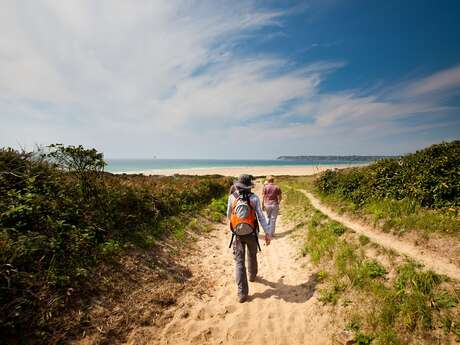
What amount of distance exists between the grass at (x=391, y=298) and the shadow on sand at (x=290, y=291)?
0.28 metres

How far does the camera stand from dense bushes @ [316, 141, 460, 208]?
691 cm

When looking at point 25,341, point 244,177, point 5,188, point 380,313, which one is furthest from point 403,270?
point 5,188

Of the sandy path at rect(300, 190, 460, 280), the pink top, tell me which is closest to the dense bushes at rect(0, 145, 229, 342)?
the pink top

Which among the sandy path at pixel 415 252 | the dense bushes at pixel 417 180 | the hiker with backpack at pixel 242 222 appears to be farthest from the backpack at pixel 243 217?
the dense bushes at pixel 417 180

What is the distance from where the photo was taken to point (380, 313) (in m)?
3.82

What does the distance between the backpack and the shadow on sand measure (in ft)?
5.64

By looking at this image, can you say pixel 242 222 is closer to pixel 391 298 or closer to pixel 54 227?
pixel 391 298

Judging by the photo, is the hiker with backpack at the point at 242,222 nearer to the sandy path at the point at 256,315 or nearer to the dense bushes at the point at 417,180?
the sandy path at the point at 256,315

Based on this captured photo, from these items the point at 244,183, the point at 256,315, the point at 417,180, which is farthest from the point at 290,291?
the point at 417,180

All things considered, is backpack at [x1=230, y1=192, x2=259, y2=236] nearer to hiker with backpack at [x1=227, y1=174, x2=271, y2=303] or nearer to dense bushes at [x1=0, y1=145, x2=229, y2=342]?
hiker with backpack at [x1=227, y1=174, x2=271, y2=303]

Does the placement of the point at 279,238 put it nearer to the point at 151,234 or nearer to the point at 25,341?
the point at 151,234

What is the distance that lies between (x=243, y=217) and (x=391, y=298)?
10.1ft

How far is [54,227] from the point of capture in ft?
16.2

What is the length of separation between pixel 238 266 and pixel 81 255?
145 inches
